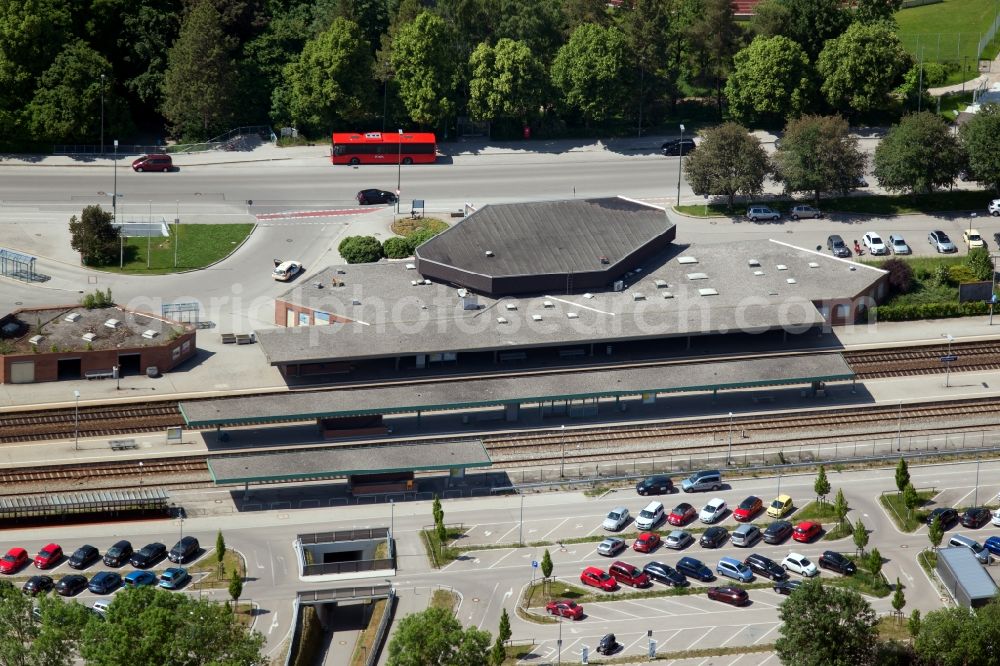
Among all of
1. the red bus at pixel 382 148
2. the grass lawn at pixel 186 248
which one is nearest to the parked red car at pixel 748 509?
the grass lawn at pixel 186 248

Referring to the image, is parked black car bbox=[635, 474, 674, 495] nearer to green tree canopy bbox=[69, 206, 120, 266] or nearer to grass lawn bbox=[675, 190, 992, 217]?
grass lawn bbox=[675, 190, 992, 217]

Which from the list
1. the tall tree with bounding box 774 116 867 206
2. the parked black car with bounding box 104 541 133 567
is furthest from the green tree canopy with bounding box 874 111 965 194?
the parked black car with bounding box 104 541 133 567

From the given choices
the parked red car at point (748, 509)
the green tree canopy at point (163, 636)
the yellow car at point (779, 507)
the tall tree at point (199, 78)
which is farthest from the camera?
the tall tree at point (199, 78)

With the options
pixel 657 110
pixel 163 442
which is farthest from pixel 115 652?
pixel 657 110

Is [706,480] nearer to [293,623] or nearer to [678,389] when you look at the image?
[678,389]

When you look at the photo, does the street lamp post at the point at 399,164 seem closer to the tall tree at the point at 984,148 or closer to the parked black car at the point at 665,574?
the tall tree at the point at 984,148
